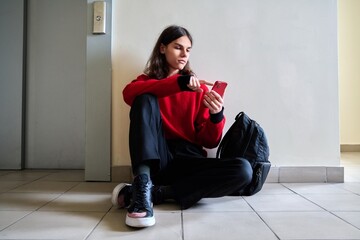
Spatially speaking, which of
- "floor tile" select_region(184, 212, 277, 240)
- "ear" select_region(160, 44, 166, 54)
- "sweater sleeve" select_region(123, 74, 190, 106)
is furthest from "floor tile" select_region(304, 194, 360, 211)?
"ear" select_region(160, 44, 166, 54)

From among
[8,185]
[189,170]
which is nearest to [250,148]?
[189,170]

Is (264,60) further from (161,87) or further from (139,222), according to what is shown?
(139,222)

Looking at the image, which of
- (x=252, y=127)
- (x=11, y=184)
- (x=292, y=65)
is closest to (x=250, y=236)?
(x=252, y=127)

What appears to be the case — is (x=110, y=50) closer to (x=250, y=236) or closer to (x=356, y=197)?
(x=250, y=236)

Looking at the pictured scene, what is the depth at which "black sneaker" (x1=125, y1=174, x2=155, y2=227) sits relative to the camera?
925mm

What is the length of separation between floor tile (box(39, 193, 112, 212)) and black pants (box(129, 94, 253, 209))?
0.27 meters

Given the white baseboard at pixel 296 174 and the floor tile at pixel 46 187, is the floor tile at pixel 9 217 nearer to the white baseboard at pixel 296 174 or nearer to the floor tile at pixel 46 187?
the floor tile at pixel 46 187

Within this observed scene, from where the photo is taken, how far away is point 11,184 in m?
1.57

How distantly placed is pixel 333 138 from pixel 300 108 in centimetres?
26

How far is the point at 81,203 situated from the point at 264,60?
1.24 meters

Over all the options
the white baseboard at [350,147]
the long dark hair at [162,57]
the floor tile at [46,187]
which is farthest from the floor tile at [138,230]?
the white baseboard at [350,147]

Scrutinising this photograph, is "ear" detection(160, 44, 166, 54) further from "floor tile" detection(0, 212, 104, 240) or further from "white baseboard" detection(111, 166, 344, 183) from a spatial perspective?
"floor tile" detection(0, 212, 104, 240)

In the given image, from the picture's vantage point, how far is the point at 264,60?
5.49 ft

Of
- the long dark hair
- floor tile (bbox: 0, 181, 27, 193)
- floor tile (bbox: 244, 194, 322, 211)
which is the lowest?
floor tile (bbox: 244, 194, 322, 211)
